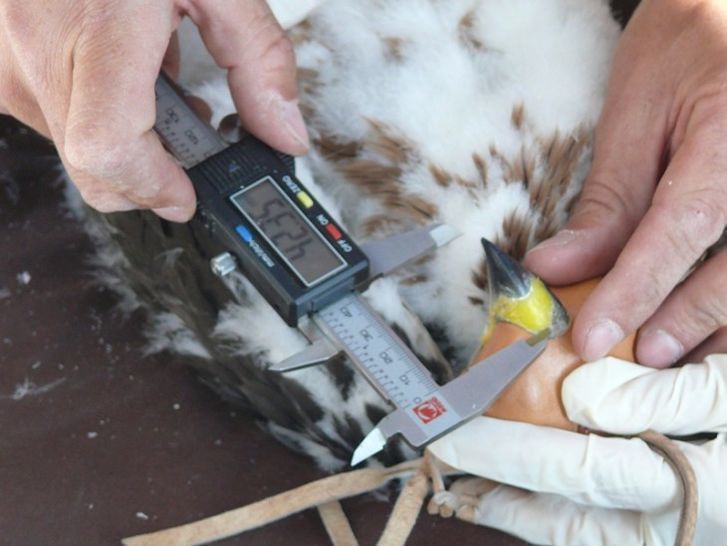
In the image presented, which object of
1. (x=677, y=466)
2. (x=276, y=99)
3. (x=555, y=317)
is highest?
(x=276, y=99)

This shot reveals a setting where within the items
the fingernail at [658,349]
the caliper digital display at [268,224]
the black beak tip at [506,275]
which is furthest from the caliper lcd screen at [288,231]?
the fingernail at [658,349]

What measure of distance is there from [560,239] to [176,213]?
1.02ft

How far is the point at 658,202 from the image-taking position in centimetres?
90

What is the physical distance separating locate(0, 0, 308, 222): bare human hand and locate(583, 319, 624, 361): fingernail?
292 mm

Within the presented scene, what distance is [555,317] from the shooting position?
0.88 metres

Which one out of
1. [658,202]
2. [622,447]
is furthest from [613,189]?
[622,447]

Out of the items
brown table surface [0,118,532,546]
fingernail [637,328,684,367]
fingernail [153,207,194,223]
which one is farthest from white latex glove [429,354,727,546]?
fingernail [153,207,194,223]

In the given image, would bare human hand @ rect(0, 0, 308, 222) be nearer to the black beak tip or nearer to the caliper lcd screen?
the caliper lcd screen

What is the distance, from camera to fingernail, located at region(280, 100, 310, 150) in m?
0.95

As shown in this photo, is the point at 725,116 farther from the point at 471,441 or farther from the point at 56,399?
the point at 56,399

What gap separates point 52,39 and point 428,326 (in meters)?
0.41

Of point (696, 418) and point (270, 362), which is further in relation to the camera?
point (270, 362)

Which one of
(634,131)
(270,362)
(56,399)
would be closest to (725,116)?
(634,131)

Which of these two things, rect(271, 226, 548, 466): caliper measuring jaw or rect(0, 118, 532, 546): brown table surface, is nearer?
rect(271, 226, 548, 466): caliper measuring jaw
